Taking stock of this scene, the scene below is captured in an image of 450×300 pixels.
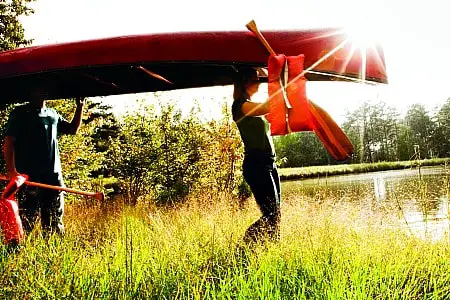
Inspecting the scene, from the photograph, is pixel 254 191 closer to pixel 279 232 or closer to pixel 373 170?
pixel 279 232

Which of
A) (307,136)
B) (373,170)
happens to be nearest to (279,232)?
(373,170)

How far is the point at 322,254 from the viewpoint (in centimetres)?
340

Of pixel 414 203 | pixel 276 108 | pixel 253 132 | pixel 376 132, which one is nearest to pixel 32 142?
pixel 253 132

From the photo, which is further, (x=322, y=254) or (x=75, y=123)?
(x=75, y=123)

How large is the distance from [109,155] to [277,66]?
358 inches

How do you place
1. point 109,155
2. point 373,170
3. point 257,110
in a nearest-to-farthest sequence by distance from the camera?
1. point 257,110
2. point 109,155
3. point 373,170

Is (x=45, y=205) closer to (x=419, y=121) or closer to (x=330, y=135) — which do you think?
(x=330, y=135)

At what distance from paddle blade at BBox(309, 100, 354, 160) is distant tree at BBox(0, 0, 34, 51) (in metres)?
8.68

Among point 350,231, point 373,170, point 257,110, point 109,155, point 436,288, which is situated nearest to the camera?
point 436,288

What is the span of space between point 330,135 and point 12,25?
972 cm

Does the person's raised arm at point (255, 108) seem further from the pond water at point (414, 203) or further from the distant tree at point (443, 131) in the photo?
the distant tree at point (443, 131)

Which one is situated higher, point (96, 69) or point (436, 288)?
point (96, 69)

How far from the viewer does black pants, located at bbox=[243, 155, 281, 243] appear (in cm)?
376

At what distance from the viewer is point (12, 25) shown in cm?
1130
